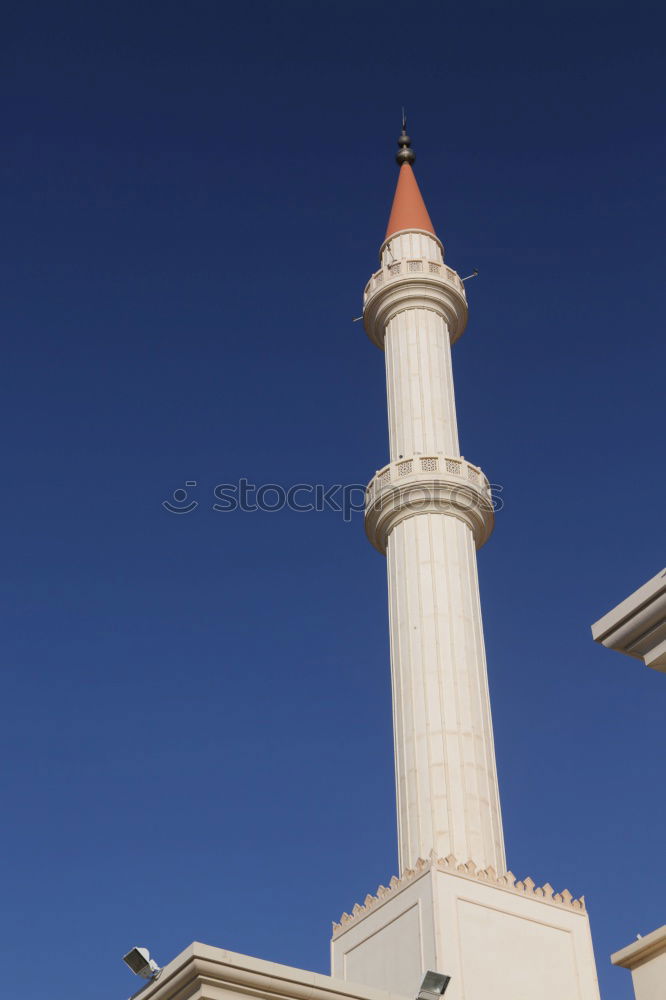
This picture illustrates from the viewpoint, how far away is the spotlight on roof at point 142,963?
1066cm

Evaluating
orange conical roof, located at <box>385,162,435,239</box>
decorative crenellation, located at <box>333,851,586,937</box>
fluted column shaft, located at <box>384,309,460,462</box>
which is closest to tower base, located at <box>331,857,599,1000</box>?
decorative crenellation, located at <box>333,851,586,937</box>

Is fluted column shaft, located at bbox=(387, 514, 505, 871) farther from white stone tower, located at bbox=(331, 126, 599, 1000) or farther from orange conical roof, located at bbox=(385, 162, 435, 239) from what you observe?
orange conical roof, located at bbox=(385, 162, 435, 239)

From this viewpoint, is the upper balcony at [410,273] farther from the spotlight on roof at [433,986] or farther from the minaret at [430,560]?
the spotlight on roof at [433,986]

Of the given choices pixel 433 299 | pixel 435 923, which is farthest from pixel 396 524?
pixel 435 923

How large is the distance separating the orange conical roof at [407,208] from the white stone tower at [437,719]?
0.99 ft

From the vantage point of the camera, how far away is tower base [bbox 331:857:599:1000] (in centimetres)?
1524

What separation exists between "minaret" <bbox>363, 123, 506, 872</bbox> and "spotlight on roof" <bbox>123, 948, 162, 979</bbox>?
7.04 m

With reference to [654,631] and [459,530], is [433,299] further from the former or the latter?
[654,631]

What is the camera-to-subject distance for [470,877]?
16.0 meters

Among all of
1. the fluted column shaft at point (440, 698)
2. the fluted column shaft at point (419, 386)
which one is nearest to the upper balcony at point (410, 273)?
the fluted column shaft at point (419, 386)

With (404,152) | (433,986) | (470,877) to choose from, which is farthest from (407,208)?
(433,986)

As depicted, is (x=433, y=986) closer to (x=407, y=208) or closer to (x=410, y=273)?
(x=410, y=273)

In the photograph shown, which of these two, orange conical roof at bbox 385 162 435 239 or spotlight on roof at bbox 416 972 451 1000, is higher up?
orange conical roof at bbox 385 162 435 239

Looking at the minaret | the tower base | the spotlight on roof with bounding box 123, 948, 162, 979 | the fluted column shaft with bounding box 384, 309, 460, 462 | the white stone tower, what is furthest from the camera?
the fluted column shaft with bounding box 384, 309, 460, 462
